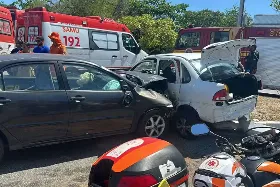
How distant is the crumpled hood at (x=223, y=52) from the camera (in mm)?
6402

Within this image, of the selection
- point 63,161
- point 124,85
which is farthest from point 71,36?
point 63,161

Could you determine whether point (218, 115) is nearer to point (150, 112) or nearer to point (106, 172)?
point (150, 112)

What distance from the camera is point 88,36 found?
12.2 metres

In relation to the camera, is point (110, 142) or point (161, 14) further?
point (161, 14)

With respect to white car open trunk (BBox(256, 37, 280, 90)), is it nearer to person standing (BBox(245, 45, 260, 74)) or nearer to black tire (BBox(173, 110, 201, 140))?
person standing (BBox(245, 45, 260, 74))

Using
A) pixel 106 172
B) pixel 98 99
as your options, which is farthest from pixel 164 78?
pixel 106 172

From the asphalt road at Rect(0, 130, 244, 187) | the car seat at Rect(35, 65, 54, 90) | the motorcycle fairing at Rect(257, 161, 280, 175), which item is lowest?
the asphalt road at Rect(0, 130, 244, 187)

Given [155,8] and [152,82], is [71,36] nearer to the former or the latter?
[152,82]

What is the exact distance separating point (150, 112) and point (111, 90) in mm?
820

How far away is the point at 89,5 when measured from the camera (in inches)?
956

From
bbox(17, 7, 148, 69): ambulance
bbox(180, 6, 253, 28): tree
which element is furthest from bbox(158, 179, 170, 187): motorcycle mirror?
bbox(180, 6, 253, 28): tree

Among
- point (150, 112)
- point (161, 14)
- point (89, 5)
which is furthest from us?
point (161, 14)

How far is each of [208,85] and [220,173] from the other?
147 inches

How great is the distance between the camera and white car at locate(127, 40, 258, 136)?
6012 mm
